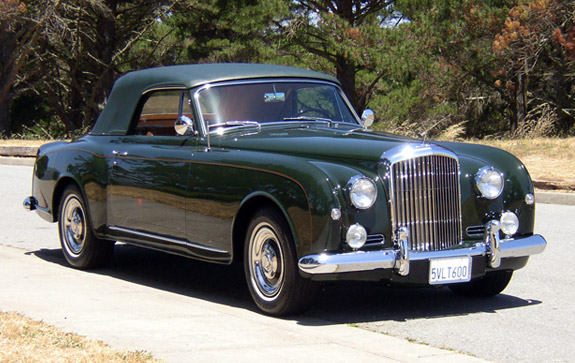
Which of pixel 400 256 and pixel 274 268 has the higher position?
pixel 400 256

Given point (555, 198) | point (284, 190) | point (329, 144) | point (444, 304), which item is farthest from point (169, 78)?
point (555, 198)

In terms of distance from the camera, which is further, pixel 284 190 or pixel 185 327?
pixel 284 190

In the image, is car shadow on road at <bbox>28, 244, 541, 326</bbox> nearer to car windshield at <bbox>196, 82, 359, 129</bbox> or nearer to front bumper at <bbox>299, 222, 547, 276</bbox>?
front bumper at <bbox>299, 222, 547, 276</bbox>

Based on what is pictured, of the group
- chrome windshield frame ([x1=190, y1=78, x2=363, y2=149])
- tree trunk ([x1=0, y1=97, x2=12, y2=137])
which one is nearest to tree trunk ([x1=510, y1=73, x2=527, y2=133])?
tree trunk ([x1=0, y1=97, x2=12, y2=137])

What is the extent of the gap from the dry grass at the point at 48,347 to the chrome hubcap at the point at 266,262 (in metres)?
1.58

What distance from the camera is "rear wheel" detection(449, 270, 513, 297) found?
277 inches

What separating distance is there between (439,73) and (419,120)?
3367 millimetres

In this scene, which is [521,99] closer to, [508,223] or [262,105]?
[262,105]

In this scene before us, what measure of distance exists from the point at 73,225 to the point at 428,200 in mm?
3800

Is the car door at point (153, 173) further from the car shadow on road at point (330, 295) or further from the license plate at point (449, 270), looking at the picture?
the license plate at point (449, 270)

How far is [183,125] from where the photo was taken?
7133mm

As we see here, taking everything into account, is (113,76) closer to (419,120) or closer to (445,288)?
(419,120)

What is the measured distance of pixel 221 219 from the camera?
6.70m

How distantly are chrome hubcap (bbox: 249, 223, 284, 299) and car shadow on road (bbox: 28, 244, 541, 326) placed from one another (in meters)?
0.28
